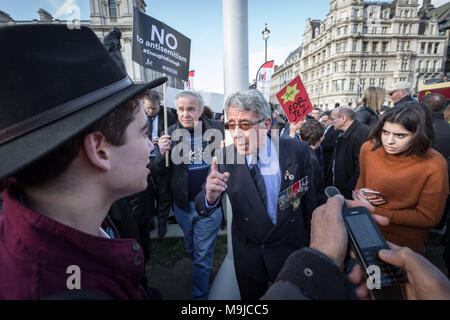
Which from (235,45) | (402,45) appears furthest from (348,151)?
(402,45)

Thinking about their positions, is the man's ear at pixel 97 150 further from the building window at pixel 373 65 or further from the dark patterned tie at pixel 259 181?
Answer: the building window at pixel 373 65

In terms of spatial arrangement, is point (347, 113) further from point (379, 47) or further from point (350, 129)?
point (379, 47)

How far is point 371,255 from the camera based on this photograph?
0.97 metres

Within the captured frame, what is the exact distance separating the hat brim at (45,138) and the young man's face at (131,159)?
168 mm

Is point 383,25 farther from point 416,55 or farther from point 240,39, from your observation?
point 240,39

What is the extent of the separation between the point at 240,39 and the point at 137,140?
187 centimetres

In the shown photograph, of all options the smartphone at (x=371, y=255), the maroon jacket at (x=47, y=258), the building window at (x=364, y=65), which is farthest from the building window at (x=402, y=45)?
the maroon jacket at (x=47, y=258)

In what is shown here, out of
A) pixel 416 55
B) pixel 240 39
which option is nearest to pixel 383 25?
pixel 416 55

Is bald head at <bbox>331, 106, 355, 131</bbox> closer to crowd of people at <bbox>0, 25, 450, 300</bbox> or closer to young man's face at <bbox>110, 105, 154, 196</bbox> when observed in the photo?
crowd of people at <bbox>0, 25, 450, 300</bbox>

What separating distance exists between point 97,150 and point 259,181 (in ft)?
4.34

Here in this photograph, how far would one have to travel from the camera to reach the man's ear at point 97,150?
75 centimetres

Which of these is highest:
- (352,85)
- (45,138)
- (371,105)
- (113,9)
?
(113,9)

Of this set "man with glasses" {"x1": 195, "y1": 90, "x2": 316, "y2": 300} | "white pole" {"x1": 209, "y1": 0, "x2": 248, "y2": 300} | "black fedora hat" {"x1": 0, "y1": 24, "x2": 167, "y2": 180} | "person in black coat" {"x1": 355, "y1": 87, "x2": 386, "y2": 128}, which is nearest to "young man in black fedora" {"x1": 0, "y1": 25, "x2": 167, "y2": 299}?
"black fedora hat" {"x1": 0, "y1": 24, "x2": 167, "y2": 180}
